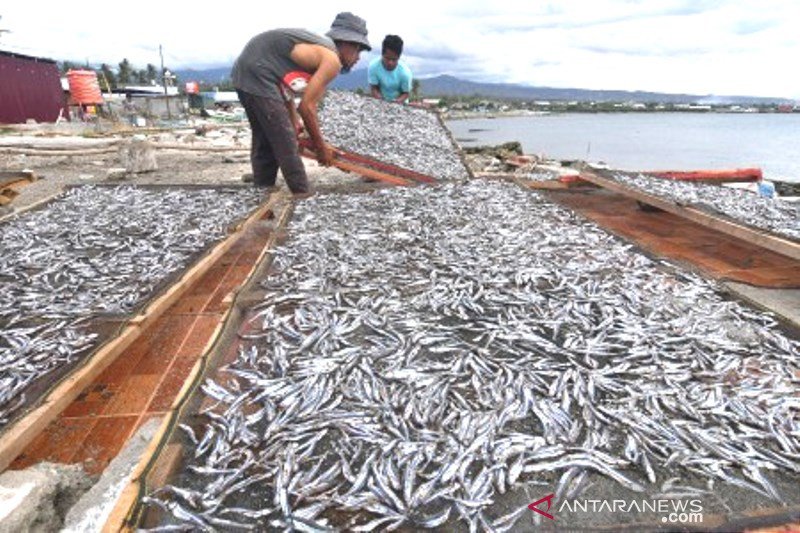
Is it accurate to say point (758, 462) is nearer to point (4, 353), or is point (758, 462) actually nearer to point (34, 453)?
point (34, 453)

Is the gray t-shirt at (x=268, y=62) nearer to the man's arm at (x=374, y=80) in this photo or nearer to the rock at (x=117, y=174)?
the man's arm at (x=374, y=80)

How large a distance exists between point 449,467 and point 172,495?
1.22 meters

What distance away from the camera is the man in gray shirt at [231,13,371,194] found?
281 inches

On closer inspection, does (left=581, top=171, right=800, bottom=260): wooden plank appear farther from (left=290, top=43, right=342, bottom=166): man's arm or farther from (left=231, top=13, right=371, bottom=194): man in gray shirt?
(left=290, top=43, right=342, bottom=166): man's arm

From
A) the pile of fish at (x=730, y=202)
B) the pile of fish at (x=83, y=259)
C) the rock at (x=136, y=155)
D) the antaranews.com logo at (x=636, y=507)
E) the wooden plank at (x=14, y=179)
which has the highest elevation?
the pile of fish at (x=730, y=202)

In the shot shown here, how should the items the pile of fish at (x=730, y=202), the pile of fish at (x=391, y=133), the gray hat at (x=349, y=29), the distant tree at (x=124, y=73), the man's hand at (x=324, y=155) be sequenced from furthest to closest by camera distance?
the distant tree at (x=124, y=73) → the pile of fish at (x=391, y=133) → the man's hand at (x=324, y=155) → the gray hat at (x=349, y=29) → the pile of fish at (x=730, y=202)

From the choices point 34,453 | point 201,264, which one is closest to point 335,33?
point 201,264

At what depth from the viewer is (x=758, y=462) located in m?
2.38

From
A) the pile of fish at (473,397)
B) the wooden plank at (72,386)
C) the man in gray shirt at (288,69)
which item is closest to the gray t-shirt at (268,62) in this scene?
the man in gray shirt at (288,69)

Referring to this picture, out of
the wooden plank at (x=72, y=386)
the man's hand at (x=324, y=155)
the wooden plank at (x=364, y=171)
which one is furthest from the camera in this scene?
the wooden plank at (x=364, y=171)

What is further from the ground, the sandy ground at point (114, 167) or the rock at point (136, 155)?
the rock at point (136, 155)

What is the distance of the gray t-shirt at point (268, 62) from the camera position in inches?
287

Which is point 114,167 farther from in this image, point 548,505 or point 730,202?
point 548,505

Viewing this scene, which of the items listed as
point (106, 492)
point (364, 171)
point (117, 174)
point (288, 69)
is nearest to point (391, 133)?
point (364, 171)
